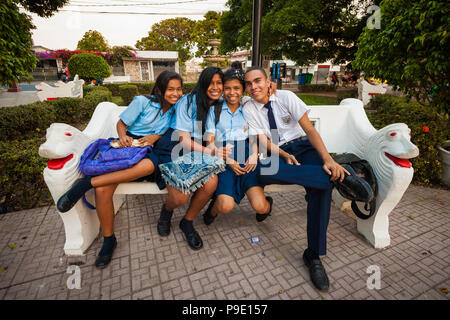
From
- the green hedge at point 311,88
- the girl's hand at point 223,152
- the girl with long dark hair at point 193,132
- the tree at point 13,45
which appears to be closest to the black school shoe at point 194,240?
the girl with long dark hair at point 193,132

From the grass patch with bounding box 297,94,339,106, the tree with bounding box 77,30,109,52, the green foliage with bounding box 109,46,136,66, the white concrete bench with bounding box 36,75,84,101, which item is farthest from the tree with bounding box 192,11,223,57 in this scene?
the white concrete bench with bounding box 36,75,84,101

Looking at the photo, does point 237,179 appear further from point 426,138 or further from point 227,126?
point 426,138

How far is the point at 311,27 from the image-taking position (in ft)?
33.9

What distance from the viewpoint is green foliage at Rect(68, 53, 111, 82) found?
44.3ft

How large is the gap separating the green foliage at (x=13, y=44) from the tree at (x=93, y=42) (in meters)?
42.7

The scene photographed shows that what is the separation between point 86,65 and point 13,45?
12657 millimetres

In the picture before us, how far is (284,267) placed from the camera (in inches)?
84.9

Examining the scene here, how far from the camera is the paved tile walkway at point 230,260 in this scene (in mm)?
1916

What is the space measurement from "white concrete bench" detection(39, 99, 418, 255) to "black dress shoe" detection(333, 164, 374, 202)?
0.41m

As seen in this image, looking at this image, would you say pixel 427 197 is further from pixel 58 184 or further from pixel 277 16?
pixel 277 16

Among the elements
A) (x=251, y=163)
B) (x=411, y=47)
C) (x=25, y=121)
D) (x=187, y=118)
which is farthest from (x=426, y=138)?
(x=25, y=121)

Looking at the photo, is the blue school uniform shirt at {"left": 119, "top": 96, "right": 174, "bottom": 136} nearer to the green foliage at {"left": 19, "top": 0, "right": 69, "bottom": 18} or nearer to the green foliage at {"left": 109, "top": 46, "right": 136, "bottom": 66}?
the green foliage at {"left": 19, "top": 0, "right": 69, "bottom": 18}

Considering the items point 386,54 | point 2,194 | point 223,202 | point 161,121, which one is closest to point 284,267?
point 223,202
